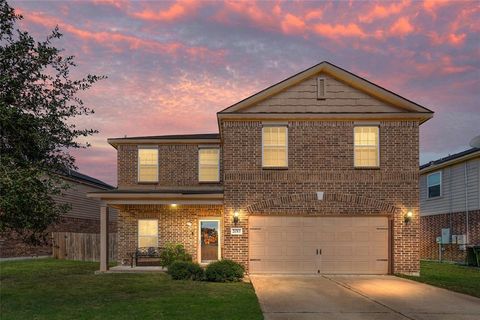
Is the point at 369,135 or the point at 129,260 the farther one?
the point at 129,260

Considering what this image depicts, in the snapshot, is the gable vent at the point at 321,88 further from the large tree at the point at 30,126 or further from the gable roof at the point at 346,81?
the large tree at the point at 30,126

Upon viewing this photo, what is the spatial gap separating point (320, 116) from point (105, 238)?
9.75m

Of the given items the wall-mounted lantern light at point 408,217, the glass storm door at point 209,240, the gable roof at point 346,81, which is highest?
the gable roof at point 346,81

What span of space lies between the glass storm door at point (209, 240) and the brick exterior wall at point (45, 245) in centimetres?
674

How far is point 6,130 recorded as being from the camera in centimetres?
1095

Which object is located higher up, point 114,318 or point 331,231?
point 331,231

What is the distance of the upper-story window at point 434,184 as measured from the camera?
2945cm

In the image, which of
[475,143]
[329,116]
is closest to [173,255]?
[329,116]

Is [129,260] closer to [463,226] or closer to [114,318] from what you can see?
[114,318]

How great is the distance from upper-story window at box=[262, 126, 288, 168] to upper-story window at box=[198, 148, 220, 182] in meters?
4.46

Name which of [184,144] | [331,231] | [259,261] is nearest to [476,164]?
[331,231]

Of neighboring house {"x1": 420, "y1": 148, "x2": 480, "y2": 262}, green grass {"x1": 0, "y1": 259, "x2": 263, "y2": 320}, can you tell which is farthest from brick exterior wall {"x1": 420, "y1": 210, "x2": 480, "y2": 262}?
green grass {"x1": 0, "y1": 259, "x2": 263, "y2": 320}

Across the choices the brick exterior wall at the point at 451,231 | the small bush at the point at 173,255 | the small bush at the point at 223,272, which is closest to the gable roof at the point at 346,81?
the small bush at the point at 223,272

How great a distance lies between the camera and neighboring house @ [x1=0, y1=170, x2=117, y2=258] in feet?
95.1
